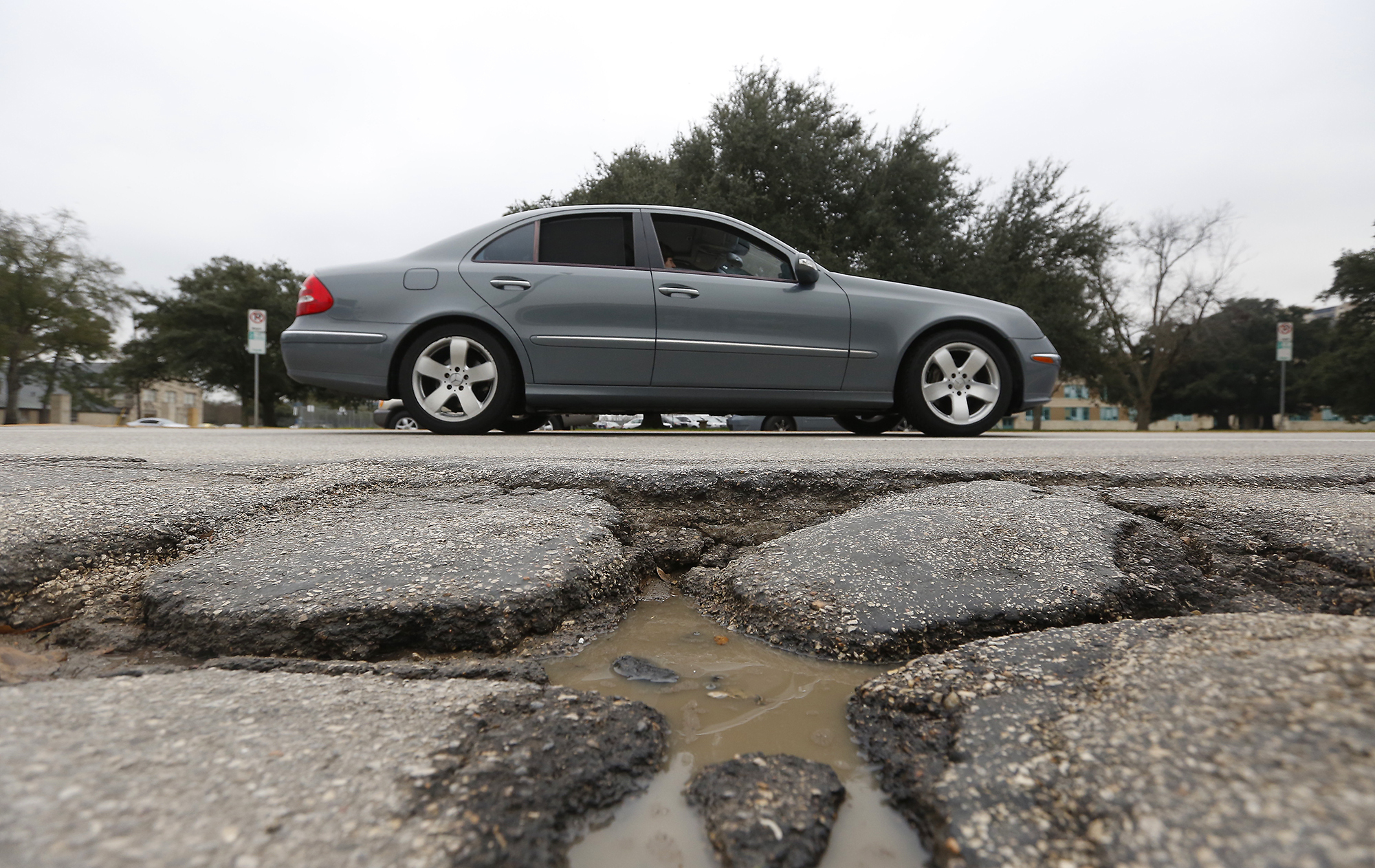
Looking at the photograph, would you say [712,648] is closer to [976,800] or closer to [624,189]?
[976,800]

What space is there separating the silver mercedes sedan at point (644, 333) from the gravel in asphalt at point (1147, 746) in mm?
3450

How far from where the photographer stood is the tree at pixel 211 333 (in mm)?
22422

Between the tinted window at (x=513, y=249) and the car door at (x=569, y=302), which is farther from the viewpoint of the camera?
the tinted window at (x=513, y=249)

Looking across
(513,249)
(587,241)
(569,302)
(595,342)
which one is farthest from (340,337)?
(587,241)

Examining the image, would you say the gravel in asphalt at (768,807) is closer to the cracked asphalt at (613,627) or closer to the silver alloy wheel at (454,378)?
the cracked asphalt at (613,627)

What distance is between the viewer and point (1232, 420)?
148 ft

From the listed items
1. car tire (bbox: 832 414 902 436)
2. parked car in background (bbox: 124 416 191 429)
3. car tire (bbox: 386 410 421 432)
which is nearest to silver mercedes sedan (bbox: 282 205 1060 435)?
car tire (bbox: 832 414 902 436)

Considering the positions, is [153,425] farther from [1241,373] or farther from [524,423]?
[1241,373]

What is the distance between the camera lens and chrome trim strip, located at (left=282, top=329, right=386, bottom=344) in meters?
4.27

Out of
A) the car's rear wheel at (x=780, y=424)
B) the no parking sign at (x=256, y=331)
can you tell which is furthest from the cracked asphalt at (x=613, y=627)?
the no parking sign at (x=256, y=331)

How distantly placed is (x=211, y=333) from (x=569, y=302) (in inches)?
912

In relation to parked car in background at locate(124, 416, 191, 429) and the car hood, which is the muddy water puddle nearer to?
the car hood

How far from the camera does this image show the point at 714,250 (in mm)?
4688

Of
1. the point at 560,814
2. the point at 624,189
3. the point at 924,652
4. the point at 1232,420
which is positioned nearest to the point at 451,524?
the point at 560,814
